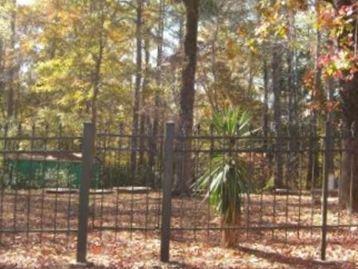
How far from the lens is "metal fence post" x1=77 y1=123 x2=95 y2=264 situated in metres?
8.58

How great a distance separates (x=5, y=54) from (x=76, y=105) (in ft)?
44.8

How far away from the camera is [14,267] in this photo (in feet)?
27.8

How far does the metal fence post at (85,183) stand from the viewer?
28.1ft

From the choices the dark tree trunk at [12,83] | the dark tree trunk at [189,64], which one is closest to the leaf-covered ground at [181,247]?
the dark tree trunk at [189,64]

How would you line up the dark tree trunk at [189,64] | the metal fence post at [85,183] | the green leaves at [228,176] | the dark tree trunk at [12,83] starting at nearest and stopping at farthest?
the metal fence post at [85,183]
the green leaves at [228,176]
the dark tree trunk at [189,64]
the dark tree trunk at [12,83]

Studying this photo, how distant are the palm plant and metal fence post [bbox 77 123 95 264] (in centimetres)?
183

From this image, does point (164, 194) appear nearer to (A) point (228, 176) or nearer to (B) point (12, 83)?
(A) point (228, 176)

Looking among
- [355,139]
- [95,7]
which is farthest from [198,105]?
[355,139]

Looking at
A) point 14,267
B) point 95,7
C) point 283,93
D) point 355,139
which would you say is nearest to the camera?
point 14,267

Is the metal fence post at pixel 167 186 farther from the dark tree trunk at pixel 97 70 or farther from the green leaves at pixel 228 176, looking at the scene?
the dark tree trunk at pixel 97 70

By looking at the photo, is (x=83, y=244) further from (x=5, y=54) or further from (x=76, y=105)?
(x=5, y=54)

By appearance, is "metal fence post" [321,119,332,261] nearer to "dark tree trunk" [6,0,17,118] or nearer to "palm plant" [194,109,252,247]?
"palm plant" [194,109,252,247]

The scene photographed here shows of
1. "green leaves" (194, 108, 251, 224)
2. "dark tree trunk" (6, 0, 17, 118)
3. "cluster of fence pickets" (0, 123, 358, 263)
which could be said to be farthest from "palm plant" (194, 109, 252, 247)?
"dark tree trunk" (6, 0, 17, 118)

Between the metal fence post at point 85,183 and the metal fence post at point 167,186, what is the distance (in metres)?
1.03
